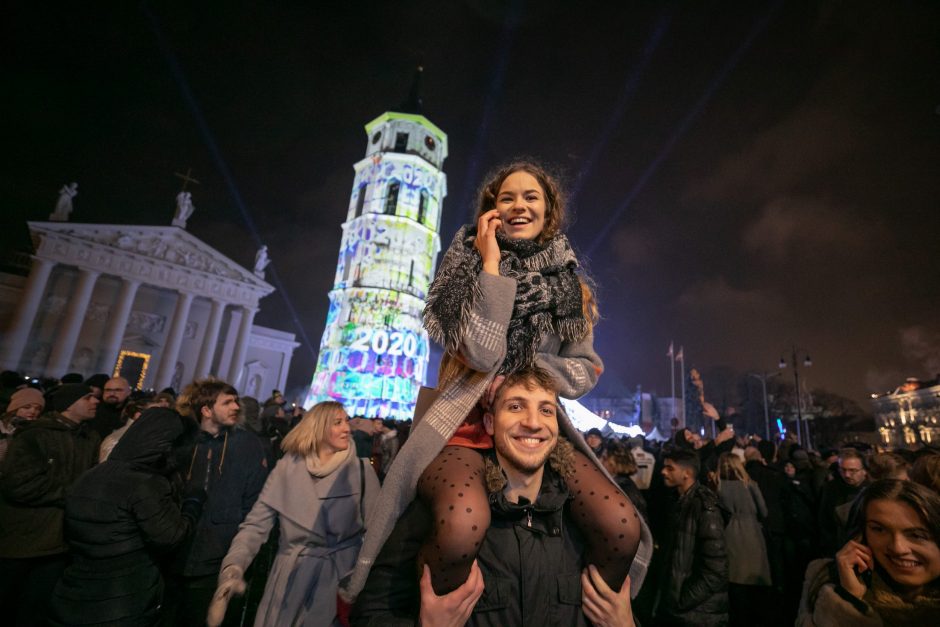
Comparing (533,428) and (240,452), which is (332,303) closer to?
(240,452)

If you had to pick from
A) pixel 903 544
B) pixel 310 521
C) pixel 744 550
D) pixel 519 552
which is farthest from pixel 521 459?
pixel 744 550

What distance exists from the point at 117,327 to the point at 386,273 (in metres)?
23.6

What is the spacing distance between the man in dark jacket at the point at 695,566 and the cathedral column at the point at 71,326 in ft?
148

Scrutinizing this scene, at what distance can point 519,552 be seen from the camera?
78.6 inches

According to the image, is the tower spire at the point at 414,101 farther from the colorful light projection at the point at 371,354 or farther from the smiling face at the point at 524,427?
the smiling face at the point at 524,427

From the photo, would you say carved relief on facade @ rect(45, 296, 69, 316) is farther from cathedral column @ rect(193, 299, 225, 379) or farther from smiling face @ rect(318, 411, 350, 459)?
smiling face @ rect(318, 411, 350, 459)

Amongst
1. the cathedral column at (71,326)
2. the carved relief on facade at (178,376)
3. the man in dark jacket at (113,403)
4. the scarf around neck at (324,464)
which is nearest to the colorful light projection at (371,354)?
the carved relief on facade at (178,376)

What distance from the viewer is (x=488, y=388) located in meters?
2.22

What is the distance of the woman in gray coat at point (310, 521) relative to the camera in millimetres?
3811

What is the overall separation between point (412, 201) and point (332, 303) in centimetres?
1331

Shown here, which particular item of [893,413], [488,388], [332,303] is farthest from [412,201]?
[893,413]

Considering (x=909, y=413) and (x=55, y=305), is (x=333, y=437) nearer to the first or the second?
(x=55, y=305)

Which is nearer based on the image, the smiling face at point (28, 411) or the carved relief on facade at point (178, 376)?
the smiling face at point (28, 411)

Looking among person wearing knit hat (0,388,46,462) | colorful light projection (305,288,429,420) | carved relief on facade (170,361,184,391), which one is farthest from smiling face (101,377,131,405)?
carved relief on facade (170,361,184,391)
